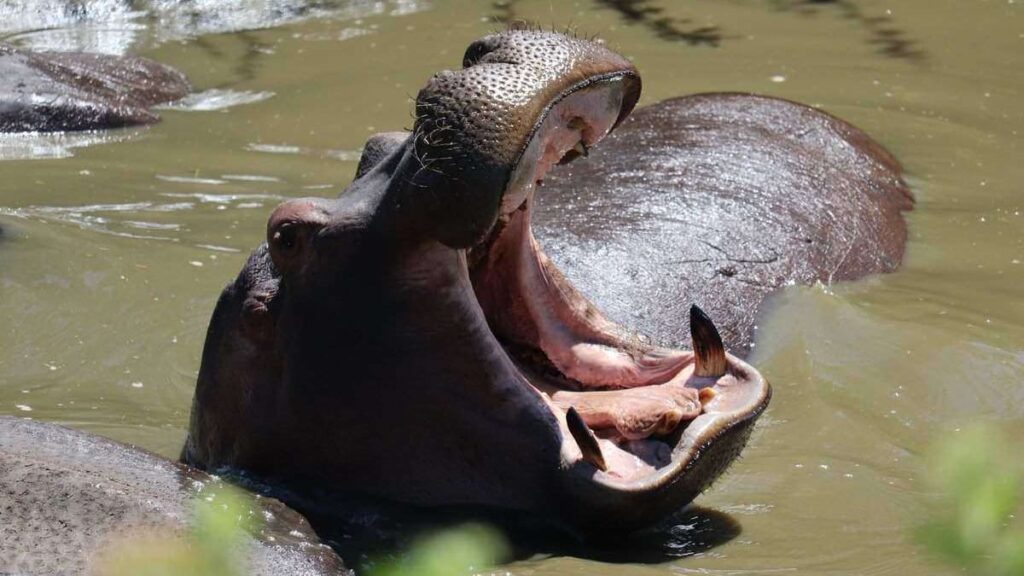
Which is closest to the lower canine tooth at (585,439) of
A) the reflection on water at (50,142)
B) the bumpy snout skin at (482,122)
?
the bumpy snout skin at (482,122)

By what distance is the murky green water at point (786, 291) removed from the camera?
4.05 m

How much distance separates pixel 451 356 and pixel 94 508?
0.85 m

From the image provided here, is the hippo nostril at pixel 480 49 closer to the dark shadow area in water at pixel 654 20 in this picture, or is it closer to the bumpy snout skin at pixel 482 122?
the bumpy snout skin at pixel 482 122

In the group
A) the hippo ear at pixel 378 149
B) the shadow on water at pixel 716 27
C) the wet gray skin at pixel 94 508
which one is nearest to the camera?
the wet gray skin at pixel 94 508

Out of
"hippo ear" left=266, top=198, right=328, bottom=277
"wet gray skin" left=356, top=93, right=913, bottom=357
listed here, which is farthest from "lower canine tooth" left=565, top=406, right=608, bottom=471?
"wet gray skin" left=356, top=93, right=913, bottom=357

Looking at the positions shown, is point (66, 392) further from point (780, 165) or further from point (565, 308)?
point (780, 165)

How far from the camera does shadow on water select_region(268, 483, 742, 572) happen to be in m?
3.25

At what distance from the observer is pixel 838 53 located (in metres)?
9.73

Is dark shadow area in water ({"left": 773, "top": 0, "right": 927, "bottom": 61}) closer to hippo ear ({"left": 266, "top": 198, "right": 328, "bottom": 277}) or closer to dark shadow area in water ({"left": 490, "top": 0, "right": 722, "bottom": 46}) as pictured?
dark shadow area in water ({"left": 490, "top": 0, "right": 722, "bottom": 46})

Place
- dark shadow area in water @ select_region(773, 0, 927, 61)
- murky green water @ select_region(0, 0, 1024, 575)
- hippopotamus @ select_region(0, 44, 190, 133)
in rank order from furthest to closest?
dark shadow area in water @ select_region(773, 0, 927, 61) → hippopotamus @ select_region(0, 44, 190, 133) → murky green water @ select_region(0, 0, 1024, 575)

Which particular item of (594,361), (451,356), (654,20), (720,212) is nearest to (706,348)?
(594,361)

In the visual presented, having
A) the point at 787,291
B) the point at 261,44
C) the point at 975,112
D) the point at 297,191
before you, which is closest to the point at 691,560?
the point at 787,291

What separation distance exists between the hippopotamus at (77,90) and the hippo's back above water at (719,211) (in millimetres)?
3340

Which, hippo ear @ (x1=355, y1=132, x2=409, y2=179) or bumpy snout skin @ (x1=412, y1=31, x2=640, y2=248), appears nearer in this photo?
bumpy snout skin @ (x1=412, y1=31, x2=640, y2=248)
